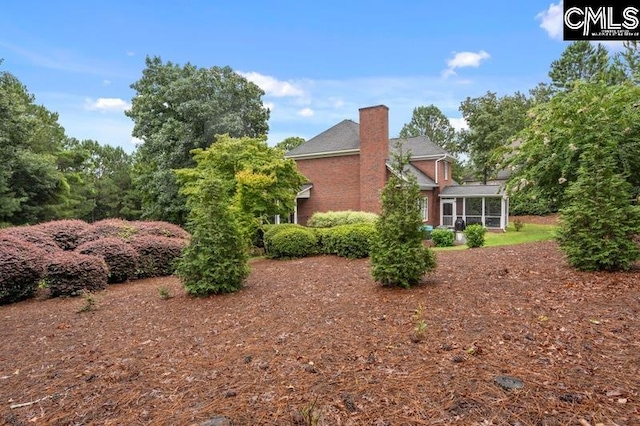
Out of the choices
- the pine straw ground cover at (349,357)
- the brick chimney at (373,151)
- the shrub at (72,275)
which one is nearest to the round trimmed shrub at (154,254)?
the shrub at (72,275)

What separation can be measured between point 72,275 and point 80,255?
60 centimetres

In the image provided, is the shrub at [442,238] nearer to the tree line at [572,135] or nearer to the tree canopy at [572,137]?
the tree line at [572,135]

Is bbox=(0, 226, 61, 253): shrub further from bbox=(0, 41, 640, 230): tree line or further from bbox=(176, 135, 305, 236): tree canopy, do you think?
bbox=(0, 41, 640, 230): tree line

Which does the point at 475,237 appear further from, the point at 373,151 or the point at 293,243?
the point at 373,151

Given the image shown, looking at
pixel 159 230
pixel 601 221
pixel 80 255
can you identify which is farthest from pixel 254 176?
pixel 601 221

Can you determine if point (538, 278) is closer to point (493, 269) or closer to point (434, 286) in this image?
point (493, 269)

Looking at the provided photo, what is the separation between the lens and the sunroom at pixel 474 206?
21.6 metres

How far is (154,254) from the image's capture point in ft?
31.6

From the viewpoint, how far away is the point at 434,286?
5445 mm

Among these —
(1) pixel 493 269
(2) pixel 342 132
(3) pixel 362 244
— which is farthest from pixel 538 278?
(2) pixel 342 132

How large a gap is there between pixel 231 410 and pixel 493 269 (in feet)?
17.6

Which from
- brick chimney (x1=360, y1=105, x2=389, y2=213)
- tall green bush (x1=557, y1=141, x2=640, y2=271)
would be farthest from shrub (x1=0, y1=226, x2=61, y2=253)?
brick chimney (x1=360, y1=105, x2=389, y2=213)

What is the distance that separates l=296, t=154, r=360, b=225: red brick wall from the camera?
19.7 m

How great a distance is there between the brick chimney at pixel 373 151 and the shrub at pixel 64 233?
1248 cm
